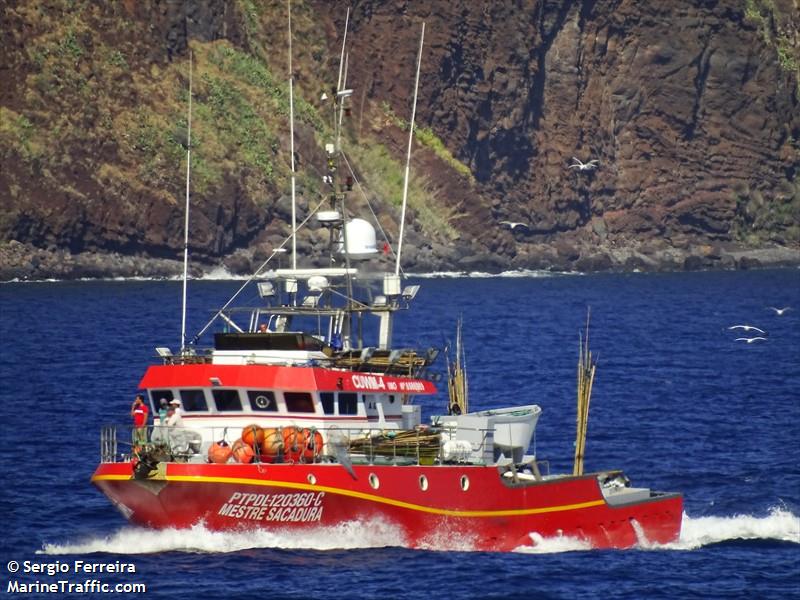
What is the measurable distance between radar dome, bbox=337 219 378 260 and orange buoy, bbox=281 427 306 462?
7315 millimetres

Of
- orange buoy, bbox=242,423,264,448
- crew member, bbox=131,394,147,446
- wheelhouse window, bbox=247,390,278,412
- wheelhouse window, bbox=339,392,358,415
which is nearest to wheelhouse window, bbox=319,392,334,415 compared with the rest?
wheelhouse window, bbox=339,392,358,415

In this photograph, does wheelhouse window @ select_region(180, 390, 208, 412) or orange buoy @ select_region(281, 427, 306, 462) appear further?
wheelhouse window @ select_region(180, 390, 208, 412)

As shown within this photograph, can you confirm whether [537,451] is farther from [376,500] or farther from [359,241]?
[376,500]

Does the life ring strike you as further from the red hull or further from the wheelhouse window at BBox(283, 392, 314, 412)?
the wheelhouse window at BBox(283, 392, 314, 412)

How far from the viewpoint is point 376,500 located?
4184 centimetres

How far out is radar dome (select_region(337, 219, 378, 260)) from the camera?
47750 millimetres

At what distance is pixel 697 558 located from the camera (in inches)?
1784

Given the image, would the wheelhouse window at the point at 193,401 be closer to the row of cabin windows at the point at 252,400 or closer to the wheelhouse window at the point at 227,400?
the row of cabin windows at the point at 252,400

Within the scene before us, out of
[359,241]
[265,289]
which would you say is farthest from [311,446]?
[359,241]

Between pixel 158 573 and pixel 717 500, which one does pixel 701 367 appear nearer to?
pixel 717 500

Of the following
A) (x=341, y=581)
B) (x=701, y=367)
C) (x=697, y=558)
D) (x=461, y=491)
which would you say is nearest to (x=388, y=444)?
(x=461, y=491)

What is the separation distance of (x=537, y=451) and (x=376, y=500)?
74.2 feet

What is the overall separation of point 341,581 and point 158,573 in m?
4.18

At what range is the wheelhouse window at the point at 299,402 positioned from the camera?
1703 inches
